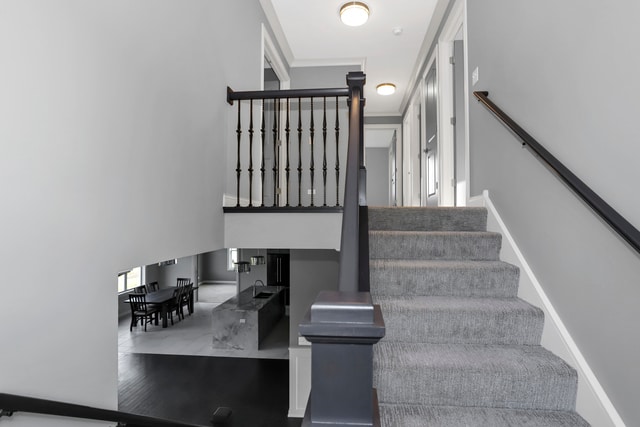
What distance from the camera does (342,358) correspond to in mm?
640

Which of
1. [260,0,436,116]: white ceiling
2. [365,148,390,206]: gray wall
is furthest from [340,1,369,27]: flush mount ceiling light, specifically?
[365,148,390,206]: gray wall

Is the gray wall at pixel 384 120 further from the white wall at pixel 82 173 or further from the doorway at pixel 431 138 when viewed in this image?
the white wall at pixel 82 173

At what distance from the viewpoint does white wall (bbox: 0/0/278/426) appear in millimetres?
979

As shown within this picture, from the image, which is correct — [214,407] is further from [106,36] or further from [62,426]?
[106,36]

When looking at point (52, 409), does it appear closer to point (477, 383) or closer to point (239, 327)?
point (477, 383)

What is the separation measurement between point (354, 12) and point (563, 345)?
3706 millimetres

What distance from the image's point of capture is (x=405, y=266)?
1875 millimetres

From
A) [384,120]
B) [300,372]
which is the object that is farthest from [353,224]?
[384,120]

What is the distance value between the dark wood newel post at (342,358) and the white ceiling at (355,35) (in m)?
4.18

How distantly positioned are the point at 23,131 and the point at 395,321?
4.98ft

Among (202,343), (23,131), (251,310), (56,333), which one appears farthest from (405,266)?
(202,343)

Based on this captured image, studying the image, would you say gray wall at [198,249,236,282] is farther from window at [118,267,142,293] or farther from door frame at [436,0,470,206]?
door frame at [436,0,470,206]

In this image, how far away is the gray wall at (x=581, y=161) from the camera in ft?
3.86

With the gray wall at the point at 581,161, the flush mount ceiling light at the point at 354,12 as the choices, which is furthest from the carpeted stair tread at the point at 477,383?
the flush mount ceiling light at the point at 354,12
